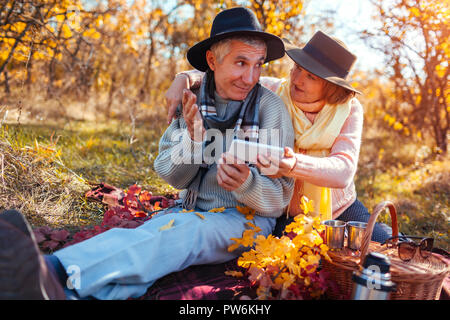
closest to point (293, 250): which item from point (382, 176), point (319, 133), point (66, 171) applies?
point (319, 133)

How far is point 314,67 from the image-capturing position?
8.63 ft

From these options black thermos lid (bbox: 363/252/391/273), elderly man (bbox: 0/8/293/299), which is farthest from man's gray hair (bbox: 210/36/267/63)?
black thermos lid (bbox: 363/252/391/273)

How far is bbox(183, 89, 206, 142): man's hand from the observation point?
7.19 feet

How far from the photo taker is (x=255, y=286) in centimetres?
228

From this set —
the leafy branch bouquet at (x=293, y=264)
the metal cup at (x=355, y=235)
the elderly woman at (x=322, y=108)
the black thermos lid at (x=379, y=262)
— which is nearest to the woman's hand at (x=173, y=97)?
the elderly woman at (x=322, y=108)

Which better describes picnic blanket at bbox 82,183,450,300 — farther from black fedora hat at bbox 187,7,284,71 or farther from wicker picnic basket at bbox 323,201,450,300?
black fedora hat at bbox 187,7,284,71

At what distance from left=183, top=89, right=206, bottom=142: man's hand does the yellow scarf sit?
0.78 m

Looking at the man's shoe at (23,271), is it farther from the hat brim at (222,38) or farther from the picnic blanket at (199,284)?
the hat brim at (222,38)

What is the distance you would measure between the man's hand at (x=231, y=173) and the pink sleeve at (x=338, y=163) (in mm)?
294

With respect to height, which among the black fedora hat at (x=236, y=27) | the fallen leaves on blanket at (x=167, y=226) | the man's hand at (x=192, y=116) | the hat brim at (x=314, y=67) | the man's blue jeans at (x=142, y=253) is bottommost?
the man's blue jeans at (x=142, y=253)

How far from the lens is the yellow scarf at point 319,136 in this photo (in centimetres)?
259

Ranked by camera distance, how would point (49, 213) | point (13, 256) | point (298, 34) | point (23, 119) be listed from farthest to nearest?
point (298, 34) → point (23, 119) → point (49, 213) → point (13, 256)
